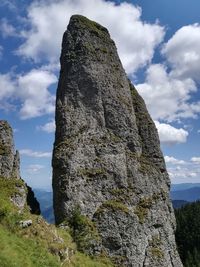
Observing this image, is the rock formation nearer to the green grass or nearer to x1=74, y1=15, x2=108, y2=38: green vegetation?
the green grass

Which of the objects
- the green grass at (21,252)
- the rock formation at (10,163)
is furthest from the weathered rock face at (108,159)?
the green grass at (21,252)

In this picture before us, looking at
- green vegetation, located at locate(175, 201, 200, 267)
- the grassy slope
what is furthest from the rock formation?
green vegetation, located at locate(175, 201, 200, 267)

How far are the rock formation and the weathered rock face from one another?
562 centimetres

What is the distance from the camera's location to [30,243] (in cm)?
3919

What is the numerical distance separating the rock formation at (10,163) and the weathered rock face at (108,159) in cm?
562

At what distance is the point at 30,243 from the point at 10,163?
18.0 m

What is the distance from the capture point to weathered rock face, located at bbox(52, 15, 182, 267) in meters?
56.0

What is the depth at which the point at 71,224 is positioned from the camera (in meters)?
54.0

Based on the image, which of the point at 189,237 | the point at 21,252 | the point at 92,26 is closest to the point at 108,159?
the point at 92,26

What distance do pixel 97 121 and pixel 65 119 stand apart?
5.50 m

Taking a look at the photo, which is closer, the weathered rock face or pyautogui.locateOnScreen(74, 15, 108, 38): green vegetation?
the weathered rock face

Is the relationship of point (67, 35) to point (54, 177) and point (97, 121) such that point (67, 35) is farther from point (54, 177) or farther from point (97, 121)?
point (54, 177)

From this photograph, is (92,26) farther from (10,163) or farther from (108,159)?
(10,163)

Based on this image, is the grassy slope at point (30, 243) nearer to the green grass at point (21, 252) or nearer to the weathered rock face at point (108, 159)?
the green grass at point (21, 252)
